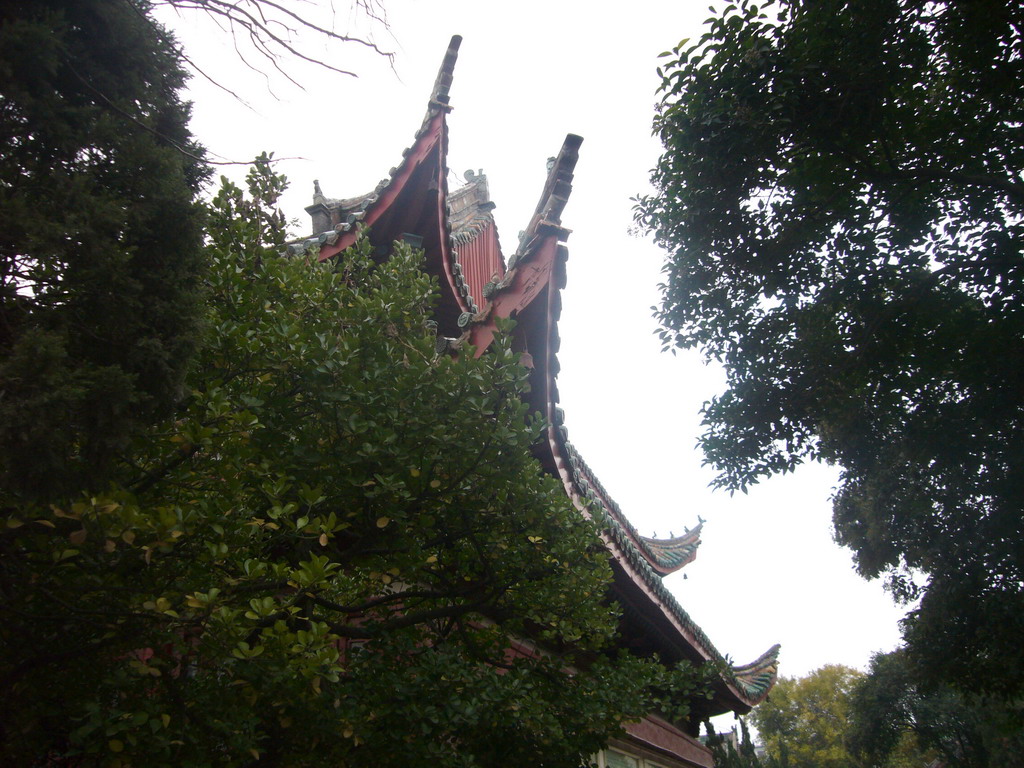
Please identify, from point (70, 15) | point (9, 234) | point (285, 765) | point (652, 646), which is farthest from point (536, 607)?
point (652, 646)

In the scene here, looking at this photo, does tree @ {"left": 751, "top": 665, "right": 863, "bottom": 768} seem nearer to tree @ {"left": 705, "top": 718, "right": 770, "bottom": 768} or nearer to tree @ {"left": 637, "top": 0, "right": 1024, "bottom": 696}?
tree @ {"left": 705, "top": 718, "right": 770, "bottom": 768}

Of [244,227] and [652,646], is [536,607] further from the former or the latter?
[652,646]

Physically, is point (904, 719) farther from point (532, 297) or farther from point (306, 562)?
point (306, 562)

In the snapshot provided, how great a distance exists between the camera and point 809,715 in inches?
1716

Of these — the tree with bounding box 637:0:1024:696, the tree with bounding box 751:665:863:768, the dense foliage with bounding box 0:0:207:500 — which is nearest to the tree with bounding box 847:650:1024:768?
the tree with bounding box 751:665:863:768

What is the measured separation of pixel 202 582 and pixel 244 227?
2.04 metres

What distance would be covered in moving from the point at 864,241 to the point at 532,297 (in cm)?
412

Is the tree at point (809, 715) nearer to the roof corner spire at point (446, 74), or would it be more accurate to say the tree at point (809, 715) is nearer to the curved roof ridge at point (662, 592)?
the curved roof ridge at point (662, 592)

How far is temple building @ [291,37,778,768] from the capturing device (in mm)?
6008

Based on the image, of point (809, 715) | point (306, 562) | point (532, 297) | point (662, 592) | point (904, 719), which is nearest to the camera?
point (306, 562)

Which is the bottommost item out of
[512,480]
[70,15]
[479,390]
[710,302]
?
[512,480]

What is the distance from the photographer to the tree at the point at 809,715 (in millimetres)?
41469

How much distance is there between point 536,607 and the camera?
420 centimetres

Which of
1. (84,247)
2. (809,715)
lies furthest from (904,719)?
(84,247)
